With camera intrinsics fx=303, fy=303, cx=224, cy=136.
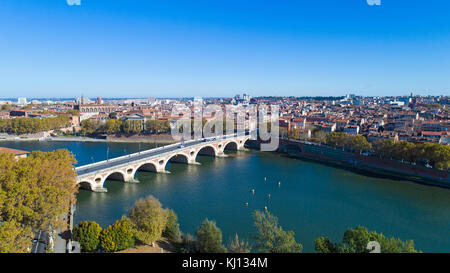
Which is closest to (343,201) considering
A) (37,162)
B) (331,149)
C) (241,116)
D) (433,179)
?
(433,179)

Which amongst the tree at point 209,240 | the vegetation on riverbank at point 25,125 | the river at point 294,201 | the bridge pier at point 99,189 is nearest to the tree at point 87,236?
the river at point 294,201

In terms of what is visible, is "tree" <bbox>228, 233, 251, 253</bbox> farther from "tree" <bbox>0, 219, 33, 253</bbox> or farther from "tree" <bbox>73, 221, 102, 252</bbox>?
"tree" <bbox>0, 219, 33, 253</bbox>

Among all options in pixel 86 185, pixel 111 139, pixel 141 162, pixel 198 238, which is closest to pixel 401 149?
pixel 141 162

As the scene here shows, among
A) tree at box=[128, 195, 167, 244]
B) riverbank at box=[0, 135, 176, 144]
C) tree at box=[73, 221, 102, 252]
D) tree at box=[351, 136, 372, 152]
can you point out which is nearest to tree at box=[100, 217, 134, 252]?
tree at box=[73, 221, 102, 252]

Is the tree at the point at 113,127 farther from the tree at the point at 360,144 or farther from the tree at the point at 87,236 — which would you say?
the tree at the point at 87,236
